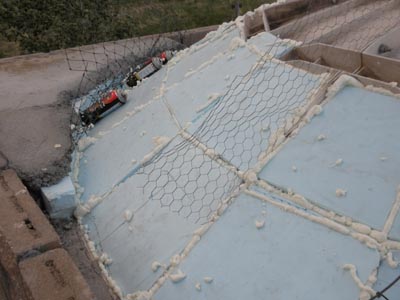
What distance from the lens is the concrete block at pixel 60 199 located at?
2.53 meters

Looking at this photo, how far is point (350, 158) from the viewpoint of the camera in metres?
2.09

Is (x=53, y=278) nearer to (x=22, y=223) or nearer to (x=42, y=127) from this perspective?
(x=22, y=223)

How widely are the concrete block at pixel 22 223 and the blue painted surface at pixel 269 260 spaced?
510 mm

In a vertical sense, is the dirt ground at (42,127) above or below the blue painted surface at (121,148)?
above

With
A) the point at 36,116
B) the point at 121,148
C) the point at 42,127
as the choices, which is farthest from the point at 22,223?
the point at 36,116

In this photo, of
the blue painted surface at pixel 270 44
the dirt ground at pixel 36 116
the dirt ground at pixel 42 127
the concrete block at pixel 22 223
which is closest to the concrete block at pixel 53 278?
the concrete block at pixel 22 223

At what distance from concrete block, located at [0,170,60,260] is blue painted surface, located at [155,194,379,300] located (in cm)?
51

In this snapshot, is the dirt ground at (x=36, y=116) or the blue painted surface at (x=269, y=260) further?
the dirt ground at (x=36, y=116)

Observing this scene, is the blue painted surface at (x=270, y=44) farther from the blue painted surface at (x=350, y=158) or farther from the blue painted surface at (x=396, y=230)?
the blue painted surface at (x=396, y=230)

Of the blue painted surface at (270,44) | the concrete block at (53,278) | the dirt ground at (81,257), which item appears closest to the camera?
the concrete block at (53,278)

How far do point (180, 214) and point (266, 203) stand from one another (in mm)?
405

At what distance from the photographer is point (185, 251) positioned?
216 centimetres

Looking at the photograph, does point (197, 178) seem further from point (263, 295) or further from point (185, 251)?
point (263, 295)

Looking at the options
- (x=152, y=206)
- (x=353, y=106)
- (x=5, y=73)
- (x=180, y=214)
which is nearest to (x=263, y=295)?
(x=180, y=214)
